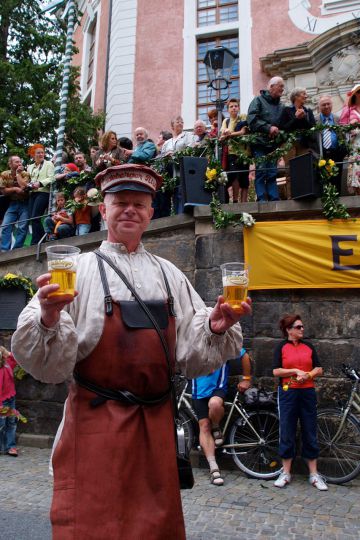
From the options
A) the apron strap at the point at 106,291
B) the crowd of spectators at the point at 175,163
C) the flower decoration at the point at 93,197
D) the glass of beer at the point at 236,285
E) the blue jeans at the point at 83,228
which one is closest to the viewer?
the glass of beer at the point at 236,285

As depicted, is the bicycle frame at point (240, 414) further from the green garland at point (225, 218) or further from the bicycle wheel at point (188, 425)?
the green garland at point (225, 218)

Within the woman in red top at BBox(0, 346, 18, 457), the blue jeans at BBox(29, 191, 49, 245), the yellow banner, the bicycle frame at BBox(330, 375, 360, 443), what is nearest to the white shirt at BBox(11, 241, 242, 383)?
the bicycle frame at BBox(330, 375, 360, 443)

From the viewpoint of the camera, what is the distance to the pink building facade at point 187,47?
45.6ft

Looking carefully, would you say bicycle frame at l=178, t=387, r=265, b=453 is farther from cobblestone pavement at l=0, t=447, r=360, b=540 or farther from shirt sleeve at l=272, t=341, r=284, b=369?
shirt sleeve at l=272, t=341, r=284, b=369

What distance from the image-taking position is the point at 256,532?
427cm

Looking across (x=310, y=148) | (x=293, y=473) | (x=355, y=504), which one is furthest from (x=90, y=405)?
(x=310, y=148)

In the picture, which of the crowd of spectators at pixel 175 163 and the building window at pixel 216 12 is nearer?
the crowd of spectators at pixel 175 163

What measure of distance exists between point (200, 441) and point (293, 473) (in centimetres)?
125

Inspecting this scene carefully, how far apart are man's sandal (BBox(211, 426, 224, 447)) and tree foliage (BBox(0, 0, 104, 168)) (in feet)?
33.9

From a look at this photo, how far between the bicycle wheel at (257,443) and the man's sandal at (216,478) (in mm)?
423

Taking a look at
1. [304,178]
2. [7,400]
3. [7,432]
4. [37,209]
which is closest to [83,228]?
[37,209]

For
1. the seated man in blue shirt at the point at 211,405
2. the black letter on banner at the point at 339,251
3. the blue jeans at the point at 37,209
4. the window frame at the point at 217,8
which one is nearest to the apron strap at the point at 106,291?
the seated man in blue shirt at the point at 211,405

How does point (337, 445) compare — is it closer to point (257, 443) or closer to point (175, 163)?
point (257, 443)

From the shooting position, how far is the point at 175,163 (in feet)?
25.9
